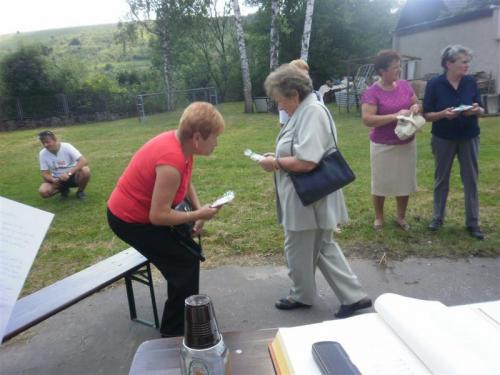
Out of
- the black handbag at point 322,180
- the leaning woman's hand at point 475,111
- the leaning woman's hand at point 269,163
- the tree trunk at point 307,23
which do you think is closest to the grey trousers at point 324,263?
the black handbag at point 322,180

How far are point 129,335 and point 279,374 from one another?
2204 millimetres

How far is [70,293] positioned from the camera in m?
2.45

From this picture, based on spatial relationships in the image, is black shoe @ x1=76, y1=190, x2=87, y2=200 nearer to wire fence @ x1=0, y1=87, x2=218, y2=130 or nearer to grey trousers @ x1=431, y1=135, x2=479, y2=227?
grey trousers @ x1=431, y1=135, x2=479, y2=227

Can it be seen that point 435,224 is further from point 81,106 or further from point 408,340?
point 81,106

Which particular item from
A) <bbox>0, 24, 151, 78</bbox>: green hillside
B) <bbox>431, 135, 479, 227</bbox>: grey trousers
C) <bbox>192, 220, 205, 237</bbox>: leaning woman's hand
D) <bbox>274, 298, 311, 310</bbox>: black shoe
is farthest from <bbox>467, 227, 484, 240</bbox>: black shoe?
<bbox>0, 24, 151, 78</bbox>: green hillside

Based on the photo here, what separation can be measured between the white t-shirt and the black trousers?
4295 millimetres

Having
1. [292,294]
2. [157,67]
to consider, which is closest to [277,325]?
[292,294]

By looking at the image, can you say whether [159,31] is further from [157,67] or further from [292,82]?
[292,82]

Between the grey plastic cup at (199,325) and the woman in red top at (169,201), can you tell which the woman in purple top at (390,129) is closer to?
the woman in red top at (169,201)

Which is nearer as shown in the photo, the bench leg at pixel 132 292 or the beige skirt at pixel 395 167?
the bench leg at pixel 132 292

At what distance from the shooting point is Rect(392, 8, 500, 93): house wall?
1395 cm

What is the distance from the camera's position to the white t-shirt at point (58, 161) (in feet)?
20.5

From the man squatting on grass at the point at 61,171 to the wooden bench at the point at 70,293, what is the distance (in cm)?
373

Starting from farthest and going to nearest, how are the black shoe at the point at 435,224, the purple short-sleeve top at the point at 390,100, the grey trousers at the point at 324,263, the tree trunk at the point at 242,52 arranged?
the tree trunk at the point at 242,52
the black shoe at the point at 435,224
the purple short-sleeve top at the point at 390,100
the grey trousers at the point at 324,263
